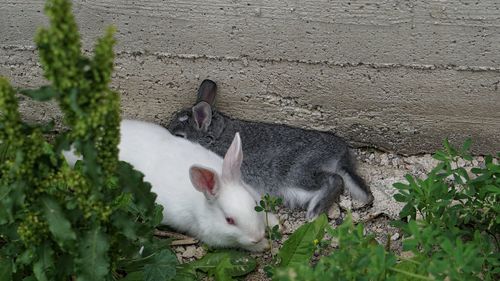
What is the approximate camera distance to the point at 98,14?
→ 153 inches

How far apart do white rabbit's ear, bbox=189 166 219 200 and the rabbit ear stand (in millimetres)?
594

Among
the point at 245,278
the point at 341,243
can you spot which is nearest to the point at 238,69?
the point at 245,278

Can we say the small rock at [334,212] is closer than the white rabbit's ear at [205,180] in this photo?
No

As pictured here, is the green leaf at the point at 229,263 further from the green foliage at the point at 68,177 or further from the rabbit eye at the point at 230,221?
the green foliage at the point at 68,177

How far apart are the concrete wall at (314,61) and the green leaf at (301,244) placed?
2.38 feet

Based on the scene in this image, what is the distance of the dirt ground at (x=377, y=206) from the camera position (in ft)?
13.0

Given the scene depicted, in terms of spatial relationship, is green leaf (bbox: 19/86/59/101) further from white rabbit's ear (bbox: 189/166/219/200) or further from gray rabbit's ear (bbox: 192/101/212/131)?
gray rabbit's ear (bbox: 192/101/212/131)

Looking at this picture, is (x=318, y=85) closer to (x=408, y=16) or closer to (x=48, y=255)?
(x=408, y=16)

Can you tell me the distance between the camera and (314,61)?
13.1 ft

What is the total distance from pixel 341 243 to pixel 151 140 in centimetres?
146

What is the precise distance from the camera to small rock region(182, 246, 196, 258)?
396 cm

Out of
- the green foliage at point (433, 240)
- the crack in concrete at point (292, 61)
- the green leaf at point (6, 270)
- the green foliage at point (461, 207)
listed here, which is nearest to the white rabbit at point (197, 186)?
the green foliage at point (433, 240)

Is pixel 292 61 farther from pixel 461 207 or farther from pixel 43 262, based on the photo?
pixel 43 262

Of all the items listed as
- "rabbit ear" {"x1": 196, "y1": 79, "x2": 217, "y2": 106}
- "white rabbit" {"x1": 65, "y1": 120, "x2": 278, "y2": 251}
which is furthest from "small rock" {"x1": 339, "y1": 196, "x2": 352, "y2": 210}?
"rabbit ear" {"x1": 196, "y1": 79, "x2": 217, "y2": 106}
